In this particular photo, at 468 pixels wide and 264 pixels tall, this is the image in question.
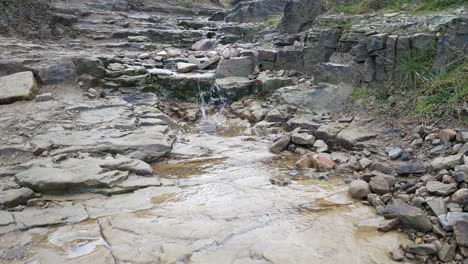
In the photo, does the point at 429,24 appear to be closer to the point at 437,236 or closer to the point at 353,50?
the point at 353,50

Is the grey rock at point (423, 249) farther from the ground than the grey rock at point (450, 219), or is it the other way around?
the grey rock at point (450, 219)

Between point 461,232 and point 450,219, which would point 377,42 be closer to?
point 450,219

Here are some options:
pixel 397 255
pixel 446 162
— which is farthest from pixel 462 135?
pixel 397 255

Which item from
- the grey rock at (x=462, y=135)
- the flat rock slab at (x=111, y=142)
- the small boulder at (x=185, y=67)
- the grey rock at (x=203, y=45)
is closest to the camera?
the grey rock at (x=462, y=135)

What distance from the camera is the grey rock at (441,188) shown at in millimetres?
3414

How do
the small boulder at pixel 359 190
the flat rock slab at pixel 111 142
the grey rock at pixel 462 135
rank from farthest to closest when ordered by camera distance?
1. the flat rock slab at pixel 111 142
2. the grey rock at pixel 462 135
3. the small boulder at pixel 359 190

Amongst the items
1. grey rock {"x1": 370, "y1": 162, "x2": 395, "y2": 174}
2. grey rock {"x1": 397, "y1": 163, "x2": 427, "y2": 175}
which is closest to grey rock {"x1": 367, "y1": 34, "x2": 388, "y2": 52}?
grey rock {"x1": 370, "y1": 162, "x2": 395, "y2": 174}

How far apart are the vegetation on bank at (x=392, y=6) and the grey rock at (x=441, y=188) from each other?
3512 millimetres

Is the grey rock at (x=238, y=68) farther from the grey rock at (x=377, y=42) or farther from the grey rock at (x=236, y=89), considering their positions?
the grey rock at (x=377, y=42)

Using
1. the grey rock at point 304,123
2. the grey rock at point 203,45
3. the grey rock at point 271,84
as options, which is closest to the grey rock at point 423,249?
→ the grey rock at point 304,123

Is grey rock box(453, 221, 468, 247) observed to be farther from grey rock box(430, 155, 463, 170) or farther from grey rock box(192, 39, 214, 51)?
Result: grey rock box(192, 39, 214, 51)

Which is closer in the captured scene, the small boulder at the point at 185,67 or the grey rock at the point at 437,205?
the grey rock at the point at 437,205

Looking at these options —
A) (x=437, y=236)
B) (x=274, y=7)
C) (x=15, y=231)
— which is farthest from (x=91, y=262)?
(x=274, y=7)

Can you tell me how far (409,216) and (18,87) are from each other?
6.41 metres
